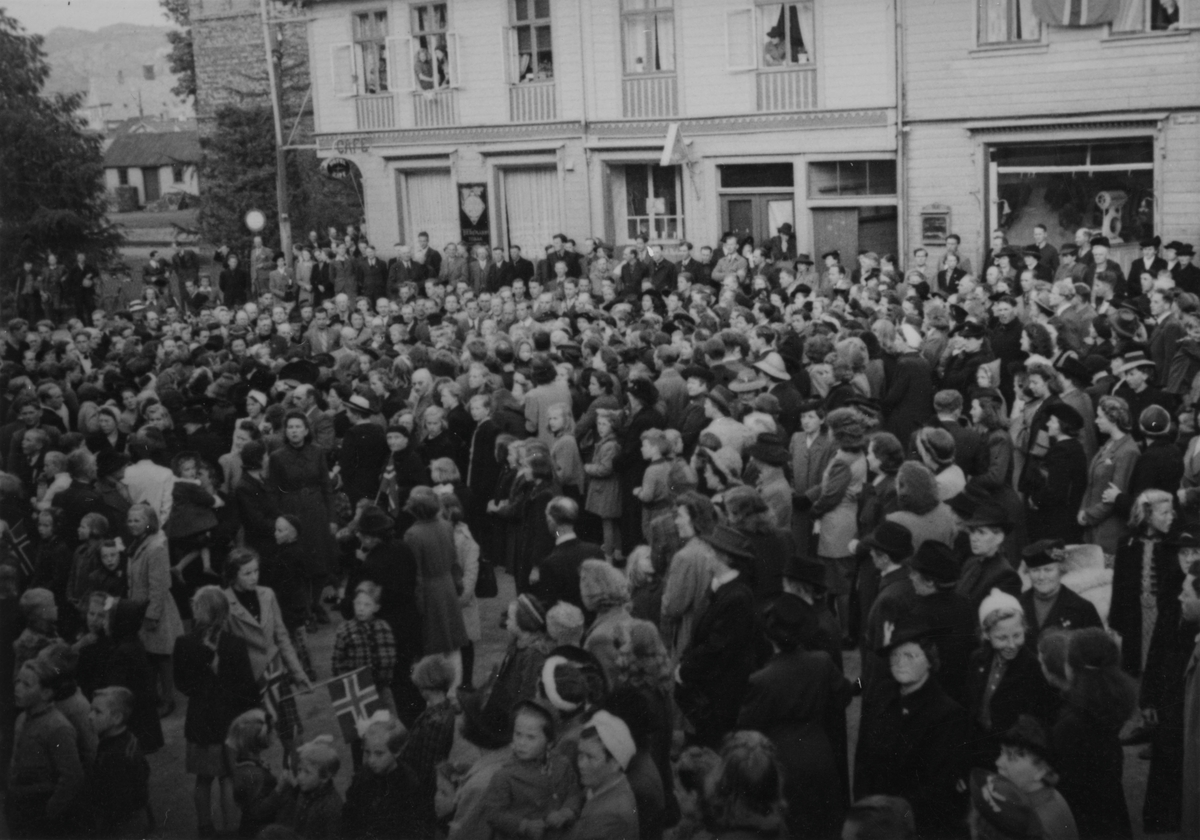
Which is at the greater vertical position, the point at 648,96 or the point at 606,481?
the point at 648,96

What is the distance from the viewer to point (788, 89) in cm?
2555

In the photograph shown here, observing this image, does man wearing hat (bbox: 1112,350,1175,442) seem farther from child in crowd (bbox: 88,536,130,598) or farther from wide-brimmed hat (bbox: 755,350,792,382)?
child in crowd (bbox: 88,536,130,598)

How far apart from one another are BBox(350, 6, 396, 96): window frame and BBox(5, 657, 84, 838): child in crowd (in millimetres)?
25492

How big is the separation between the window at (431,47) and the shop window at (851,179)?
888cm

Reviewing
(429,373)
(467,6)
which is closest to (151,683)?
(429,373)

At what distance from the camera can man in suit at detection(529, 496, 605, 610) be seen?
8477 millimetres

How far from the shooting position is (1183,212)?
70.9 ft

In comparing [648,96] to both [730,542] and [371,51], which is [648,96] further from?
[730,542]

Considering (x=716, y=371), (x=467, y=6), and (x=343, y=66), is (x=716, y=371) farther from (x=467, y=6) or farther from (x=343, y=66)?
(x=343, y=66)

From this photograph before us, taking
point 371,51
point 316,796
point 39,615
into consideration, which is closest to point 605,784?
point 316,796

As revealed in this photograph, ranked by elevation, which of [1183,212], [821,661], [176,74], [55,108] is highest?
[176,74]

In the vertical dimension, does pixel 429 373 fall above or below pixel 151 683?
above

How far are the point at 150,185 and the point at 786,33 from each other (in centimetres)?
6652

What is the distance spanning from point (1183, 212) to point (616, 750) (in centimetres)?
1887
